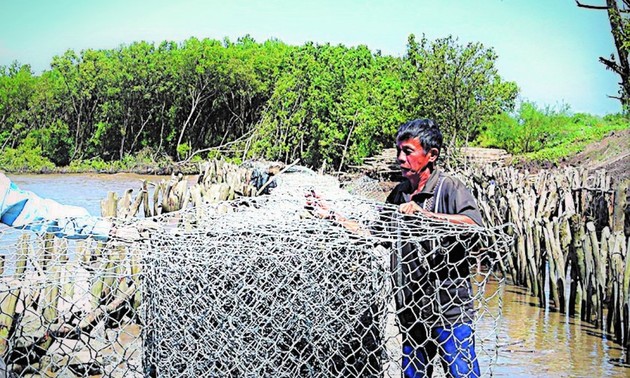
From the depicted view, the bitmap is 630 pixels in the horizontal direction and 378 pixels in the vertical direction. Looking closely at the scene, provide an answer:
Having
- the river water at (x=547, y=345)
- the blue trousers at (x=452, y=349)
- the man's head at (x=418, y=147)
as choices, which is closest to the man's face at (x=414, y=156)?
the man's head at (x=418, y=147)

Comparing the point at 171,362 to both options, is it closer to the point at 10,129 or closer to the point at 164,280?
the point at 164,280

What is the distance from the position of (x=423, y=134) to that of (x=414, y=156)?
0.34 ft

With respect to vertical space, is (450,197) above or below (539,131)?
below

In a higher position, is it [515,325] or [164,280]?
[164,280]

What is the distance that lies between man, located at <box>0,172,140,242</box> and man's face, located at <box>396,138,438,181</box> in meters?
1.38

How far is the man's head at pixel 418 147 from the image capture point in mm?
3434

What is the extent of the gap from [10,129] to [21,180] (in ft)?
31.1

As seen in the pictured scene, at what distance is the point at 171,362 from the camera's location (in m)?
3.78

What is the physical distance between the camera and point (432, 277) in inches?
131

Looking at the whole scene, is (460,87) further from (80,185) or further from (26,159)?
(26,159)

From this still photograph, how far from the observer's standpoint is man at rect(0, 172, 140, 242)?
10.5 ft

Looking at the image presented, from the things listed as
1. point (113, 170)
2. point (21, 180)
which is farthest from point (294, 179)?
point (113, 170)

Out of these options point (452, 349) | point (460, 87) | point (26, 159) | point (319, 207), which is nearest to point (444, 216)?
point (452, 349)

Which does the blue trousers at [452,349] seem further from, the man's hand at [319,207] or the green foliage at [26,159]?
the green foliage at [26,159]
